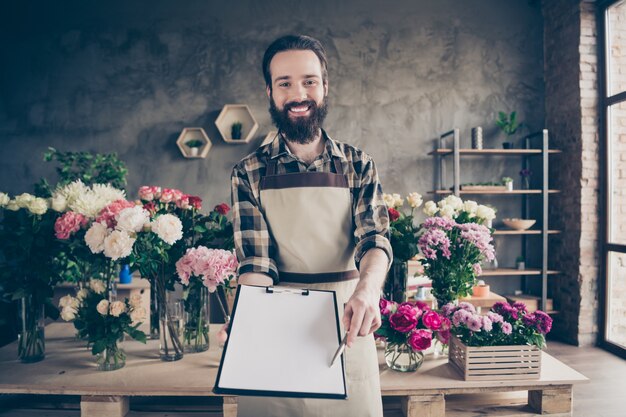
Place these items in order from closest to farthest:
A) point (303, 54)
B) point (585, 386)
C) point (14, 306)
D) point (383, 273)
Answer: point (383, 273), point (303, 54), point (14, 306), point (585, 386)

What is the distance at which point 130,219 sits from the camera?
55.4 inches

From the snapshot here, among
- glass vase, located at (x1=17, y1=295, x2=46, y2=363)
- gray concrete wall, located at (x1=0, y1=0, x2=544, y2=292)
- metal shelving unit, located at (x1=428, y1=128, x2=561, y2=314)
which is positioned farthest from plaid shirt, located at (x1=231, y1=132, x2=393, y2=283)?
gray concrete wall, located at (x1=0, y1=0, x2=544, y2=292)

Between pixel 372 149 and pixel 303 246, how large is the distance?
3.39 m

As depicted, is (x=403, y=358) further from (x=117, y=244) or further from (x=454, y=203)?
(x=117, y=244)

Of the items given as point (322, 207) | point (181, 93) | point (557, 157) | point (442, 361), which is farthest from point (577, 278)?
point (181, 93)

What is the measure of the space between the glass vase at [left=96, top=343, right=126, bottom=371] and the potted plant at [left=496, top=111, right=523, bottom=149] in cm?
411

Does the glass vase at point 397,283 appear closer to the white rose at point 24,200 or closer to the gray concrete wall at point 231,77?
the white rose at point 24,200

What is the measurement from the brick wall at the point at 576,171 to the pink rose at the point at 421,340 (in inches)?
132

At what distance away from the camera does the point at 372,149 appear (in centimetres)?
458

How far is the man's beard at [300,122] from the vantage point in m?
1.33

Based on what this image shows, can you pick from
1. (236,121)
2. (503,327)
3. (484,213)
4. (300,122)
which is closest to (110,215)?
(300,122)

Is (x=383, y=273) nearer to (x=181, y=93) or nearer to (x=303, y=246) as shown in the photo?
(x=303, y=246)

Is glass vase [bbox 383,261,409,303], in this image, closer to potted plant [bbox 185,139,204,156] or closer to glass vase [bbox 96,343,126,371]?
glass vase [bbox 96,343,126,371]

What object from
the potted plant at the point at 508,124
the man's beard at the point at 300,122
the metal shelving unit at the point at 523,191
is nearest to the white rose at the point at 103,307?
the man's beard at the point at 300,122
